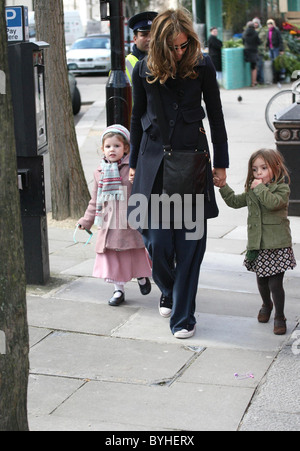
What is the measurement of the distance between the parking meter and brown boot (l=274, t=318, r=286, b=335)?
6.41 ft

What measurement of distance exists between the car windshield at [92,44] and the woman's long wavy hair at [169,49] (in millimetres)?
26916

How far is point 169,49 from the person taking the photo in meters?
4.70

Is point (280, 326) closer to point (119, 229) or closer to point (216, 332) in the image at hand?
point (216, 332)

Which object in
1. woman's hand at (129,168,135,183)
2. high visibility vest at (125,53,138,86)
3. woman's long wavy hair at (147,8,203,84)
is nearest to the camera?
woman's long wavy hair at (147,8,203,84)

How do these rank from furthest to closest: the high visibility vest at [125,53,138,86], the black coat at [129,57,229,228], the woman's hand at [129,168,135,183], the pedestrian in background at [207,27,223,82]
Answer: the pedestrian in background at [207,27,223,82]
the high visibility vest at [125,53,138,86]
the woman's hand at [129,168,135,183]
the black coat at [129,57,229,228]

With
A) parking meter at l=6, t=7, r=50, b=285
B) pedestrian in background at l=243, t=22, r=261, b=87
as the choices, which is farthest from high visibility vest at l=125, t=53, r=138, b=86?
pedestrian in background at l=243, t=22, r=261, b=87

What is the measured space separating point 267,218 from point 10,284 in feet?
7.54

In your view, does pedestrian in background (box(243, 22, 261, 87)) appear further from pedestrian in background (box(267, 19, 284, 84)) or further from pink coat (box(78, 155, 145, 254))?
pink coat (box(78, 155, 145, 254))

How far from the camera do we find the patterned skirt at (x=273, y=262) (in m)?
5.02

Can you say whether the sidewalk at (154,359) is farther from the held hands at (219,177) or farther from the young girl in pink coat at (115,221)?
the held hands at (219,177)

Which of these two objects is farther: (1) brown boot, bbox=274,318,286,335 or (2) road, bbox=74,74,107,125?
(2) road, bbox=74,74,107,125

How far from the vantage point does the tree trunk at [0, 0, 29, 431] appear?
309 centimetres
